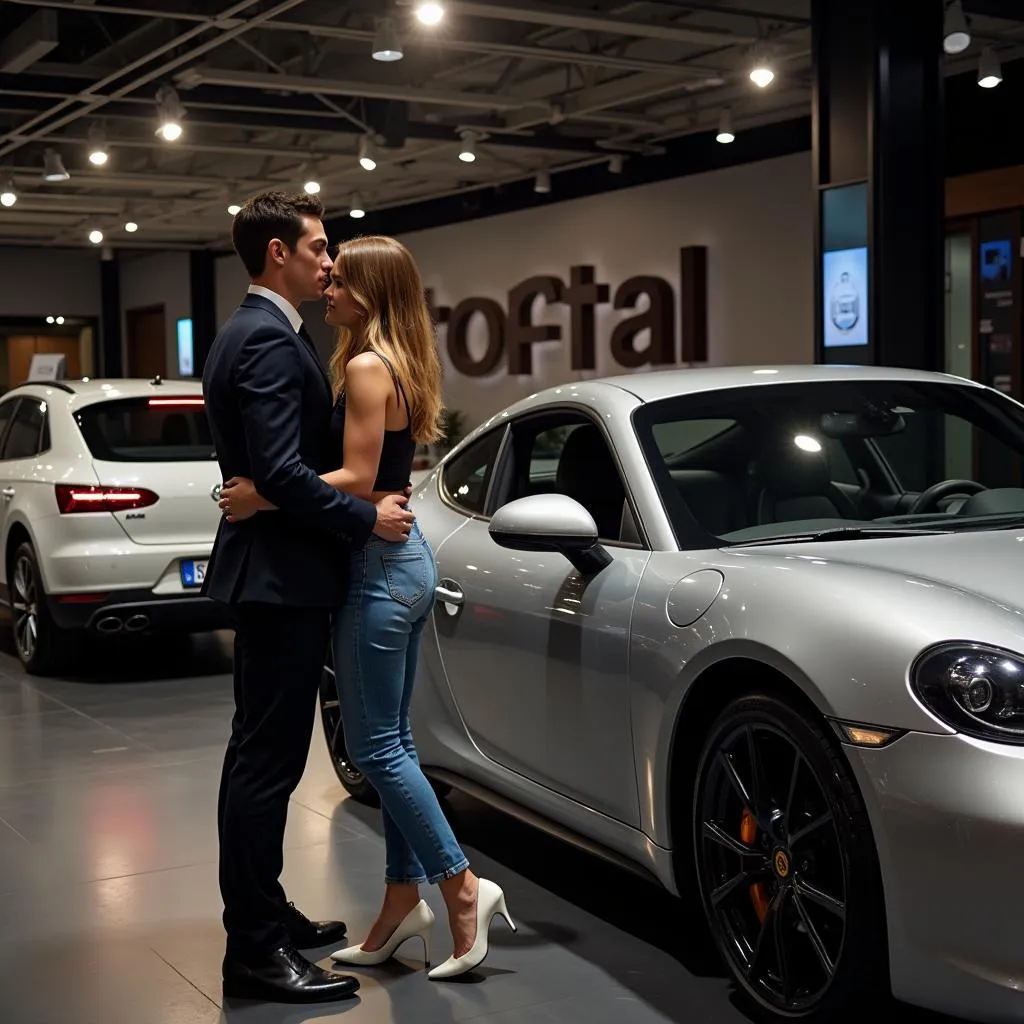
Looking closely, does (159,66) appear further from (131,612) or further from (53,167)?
(131,612)

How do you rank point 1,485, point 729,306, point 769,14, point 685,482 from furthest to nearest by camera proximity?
point 729,306 → point 769,14 → point 1,485 → point 685,482

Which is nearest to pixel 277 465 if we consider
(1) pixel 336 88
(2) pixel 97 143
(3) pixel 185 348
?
(1) pixel 336 88

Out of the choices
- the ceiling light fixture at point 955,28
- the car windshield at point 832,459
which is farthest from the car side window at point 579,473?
the ceiling light fixture at point 955,28

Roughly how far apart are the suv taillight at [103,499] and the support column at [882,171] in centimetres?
474

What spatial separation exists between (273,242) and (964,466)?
200 centimetres

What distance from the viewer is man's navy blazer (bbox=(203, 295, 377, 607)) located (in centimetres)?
310

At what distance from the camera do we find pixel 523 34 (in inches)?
476

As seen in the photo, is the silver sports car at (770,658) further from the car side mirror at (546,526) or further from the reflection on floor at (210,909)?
the reflection on floor at (210,909)

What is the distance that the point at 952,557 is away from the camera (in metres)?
3.06

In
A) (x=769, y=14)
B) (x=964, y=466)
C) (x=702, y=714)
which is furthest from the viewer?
(x=769, y=14)

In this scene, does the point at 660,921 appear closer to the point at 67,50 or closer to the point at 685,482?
the point at 685,482

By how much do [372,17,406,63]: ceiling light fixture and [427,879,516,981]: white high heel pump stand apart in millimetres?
7690

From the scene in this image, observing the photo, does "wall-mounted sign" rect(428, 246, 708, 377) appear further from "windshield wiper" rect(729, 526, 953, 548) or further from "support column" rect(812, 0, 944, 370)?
"windshield wiper" rect(729, 526, 953, 548)

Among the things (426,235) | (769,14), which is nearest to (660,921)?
(769,14)
